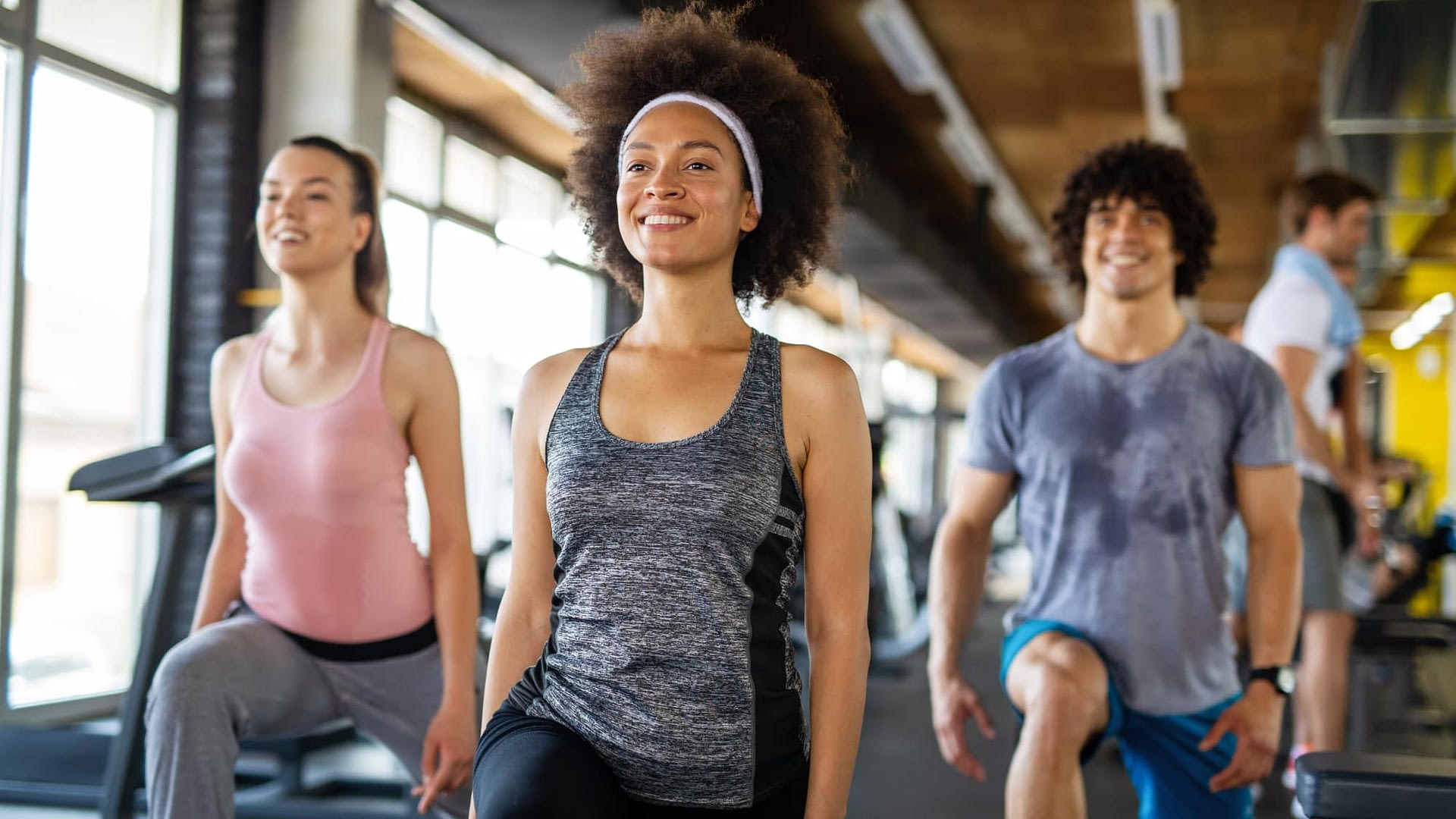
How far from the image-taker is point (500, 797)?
136 cm

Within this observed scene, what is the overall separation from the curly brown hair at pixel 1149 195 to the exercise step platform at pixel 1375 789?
1.39 m

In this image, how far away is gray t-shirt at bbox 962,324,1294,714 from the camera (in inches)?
88.5

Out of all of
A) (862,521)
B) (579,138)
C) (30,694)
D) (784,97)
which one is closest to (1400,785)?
(862,521)

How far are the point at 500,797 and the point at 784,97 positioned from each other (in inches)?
36.0

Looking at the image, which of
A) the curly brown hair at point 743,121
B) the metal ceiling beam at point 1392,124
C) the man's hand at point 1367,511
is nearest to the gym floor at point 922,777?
the man's hand at point 1367,511

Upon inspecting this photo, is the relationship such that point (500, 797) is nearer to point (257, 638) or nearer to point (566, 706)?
point (566, 706)

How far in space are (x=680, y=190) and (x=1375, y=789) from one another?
0.93m

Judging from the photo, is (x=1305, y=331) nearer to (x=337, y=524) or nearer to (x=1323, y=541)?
(x=1323, y=541)

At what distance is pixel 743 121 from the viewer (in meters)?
1.68

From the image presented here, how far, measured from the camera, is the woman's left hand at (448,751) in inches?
82.9

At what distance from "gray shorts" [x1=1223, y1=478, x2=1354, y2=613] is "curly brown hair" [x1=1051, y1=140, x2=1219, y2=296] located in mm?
1121

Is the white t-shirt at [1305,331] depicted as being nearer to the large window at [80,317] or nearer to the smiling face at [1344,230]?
the smiling face at [1344,230]

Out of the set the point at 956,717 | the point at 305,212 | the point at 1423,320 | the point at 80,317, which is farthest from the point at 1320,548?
the point at 1423,320

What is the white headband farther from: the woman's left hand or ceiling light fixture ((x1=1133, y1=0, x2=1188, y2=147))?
ceiling light fixture ((x1=1133, y1=0, x2=1188, y2=147))
